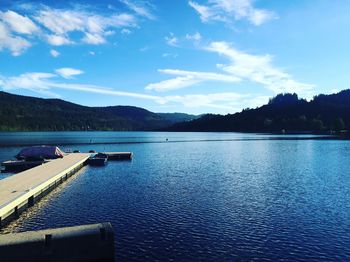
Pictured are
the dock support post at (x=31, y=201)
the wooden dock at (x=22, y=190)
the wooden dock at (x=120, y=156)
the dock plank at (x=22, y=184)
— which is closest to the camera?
the wooden dock at (x=22, y=190)

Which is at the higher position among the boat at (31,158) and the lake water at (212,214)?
the boat at (31,158)

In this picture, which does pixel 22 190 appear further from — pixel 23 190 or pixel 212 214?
pixel 212 214

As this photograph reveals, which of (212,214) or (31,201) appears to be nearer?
(212,214)

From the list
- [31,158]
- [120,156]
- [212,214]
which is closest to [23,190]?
[212,214]

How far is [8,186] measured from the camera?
36.0m

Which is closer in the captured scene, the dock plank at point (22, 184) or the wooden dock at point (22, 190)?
the wooden dock at point (22, 190)

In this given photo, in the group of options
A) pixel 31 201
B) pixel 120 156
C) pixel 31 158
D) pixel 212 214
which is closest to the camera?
pixel 212 214

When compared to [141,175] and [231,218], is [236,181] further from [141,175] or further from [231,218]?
[231,218]

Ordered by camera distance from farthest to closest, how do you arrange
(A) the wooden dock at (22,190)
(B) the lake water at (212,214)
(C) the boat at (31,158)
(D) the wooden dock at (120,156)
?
(D) the wooden dock at (120,156), (C) the boat at (31,158), (A) the wooden dock at (22,190), (B) the lake water at (212,214)

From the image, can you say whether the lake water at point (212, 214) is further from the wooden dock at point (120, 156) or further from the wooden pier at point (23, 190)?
the wooden dock at point (120, 156)

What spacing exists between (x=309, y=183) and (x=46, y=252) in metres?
36.7

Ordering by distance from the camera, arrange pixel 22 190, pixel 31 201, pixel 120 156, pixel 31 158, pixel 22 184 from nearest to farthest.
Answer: pixel 22 190 < pixel 31 201 < pixel 22 184 < pixel 31 158 < pixel 120 156

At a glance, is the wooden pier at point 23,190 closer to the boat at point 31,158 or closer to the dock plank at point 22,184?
the dock plank at point 22,184

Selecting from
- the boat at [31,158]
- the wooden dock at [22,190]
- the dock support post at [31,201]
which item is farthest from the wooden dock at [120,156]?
the dock support post at [31,201]
